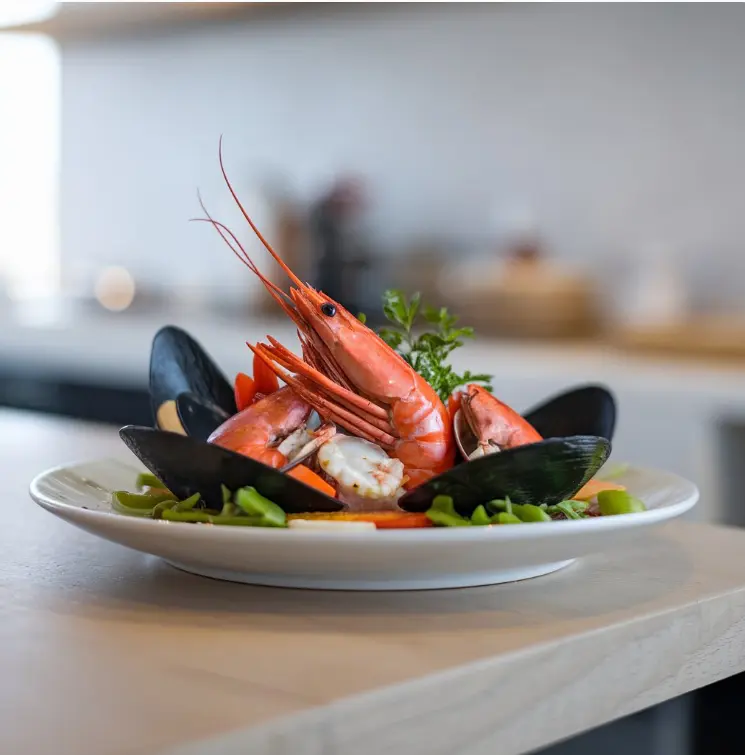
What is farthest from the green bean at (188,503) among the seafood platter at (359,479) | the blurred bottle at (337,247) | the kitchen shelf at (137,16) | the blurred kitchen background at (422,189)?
the kitchen shelf at (137,16)

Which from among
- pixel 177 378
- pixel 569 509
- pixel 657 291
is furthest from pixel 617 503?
pixel 657 291

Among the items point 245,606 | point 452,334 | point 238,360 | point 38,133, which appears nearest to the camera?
point 245,606

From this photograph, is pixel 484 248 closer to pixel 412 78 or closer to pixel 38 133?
pixel 412 78

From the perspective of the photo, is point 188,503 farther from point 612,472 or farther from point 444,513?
point 612,472

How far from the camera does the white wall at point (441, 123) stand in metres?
2.96

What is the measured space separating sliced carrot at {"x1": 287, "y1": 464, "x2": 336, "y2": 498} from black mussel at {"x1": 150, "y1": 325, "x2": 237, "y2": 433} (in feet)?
0.74

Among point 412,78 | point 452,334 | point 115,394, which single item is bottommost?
point 115,394

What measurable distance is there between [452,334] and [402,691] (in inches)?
15.6

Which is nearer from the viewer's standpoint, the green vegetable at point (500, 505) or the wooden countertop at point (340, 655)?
the wooden countertop at point (340, 655)

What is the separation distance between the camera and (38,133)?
15.4 ft

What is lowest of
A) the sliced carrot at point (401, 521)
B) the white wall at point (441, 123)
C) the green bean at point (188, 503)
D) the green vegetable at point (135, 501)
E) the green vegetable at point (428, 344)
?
the green vegetable at point (135, 501)

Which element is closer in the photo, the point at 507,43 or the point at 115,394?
the point at 115,394

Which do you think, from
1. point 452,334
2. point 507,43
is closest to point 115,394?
point 507,43

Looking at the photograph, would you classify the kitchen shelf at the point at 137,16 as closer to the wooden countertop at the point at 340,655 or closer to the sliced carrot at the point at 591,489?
the sliced carrot at the point at 591,489
